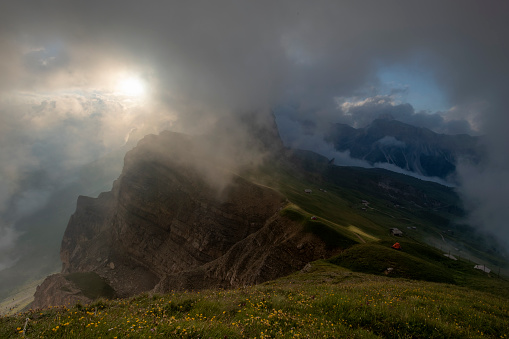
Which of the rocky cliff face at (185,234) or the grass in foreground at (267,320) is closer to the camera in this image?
the grass in foreground at (267,320)

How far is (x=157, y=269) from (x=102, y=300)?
10840 cm

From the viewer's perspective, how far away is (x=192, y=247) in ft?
328

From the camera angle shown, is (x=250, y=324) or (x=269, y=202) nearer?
(x=250, y=324)

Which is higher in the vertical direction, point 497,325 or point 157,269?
point 497,325

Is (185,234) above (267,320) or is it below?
above

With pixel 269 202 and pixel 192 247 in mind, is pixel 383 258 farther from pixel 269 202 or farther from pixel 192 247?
pixel 192 247

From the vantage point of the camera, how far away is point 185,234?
105688 mm

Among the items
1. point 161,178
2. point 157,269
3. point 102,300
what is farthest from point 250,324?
point 161,178

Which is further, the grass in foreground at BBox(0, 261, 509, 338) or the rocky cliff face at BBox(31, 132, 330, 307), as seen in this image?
the rocky cliff face at BBox(31, 132, 330, 307)

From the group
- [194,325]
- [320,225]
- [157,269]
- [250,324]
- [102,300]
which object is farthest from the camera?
[157,269]

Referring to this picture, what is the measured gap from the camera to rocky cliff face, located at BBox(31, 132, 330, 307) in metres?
66.9

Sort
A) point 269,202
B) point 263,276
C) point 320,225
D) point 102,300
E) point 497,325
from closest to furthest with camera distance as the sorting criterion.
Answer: point 497,325, point 102,300, point 263,276, point 320,225, point 269,202

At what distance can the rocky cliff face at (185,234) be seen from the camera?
66875 mm

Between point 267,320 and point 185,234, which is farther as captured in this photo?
point 185,234
